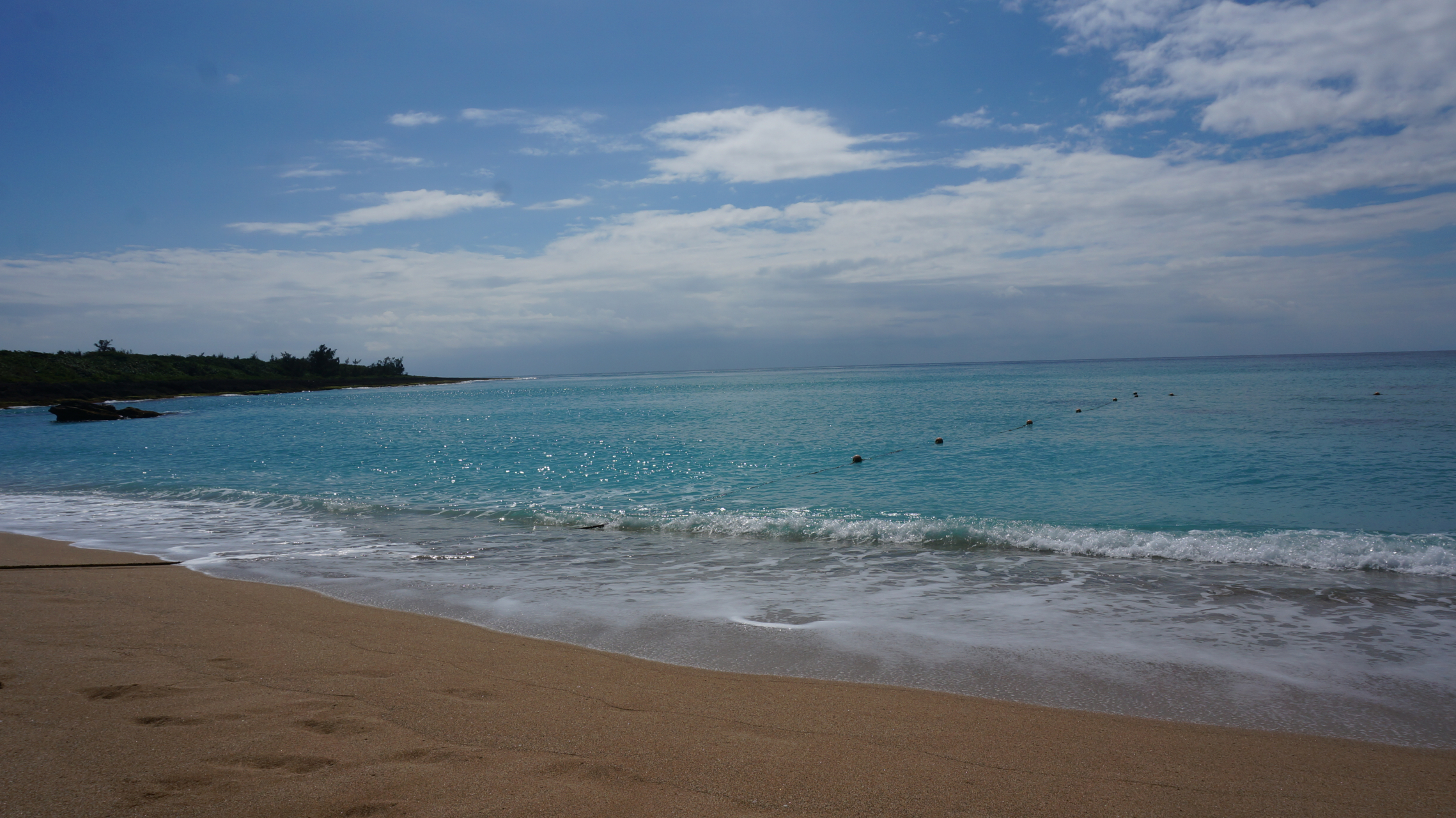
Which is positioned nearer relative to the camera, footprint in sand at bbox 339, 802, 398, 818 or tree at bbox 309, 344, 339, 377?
footprint in sand at bbox 339, 802, 398, 818

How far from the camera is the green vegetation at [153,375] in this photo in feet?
234

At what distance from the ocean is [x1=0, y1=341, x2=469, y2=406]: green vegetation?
5514 cm

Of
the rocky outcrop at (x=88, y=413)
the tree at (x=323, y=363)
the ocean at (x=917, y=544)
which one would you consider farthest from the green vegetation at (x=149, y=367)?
the ocean at (x=917, y=544)

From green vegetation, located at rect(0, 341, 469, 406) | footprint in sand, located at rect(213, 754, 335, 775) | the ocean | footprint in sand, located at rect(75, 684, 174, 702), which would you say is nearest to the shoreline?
green vegetation, located at rect(0, 341, 469, 406)

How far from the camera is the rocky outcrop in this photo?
46.4m

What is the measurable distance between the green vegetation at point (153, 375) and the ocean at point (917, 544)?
2171 inches

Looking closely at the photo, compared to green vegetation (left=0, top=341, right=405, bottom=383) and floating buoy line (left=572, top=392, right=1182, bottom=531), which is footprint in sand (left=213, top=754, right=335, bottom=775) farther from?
green vegetation (left=0, top=341, right=405, bottom=383)

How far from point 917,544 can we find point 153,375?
109 m

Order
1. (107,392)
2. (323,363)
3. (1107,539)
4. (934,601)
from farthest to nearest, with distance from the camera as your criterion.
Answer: (323,363) < (107,392) < (1107,539) < (934,601)

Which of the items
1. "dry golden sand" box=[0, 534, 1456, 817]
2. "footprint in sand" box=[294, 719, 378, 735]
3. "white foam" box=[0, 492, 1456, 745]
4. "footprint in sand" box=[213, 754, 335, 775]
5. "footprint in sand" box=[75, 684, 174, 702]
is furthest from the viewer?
"white foam" box=[0, 492, 1456, 745]

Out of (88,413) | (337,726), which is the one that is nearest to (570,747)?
(337,726)

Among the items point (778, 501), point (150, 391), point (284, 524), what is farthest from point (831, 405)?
point (150, 391)

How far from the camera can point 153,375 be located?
295 ft

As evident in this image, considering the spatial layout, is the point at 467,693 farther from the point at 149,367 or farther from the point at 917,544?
the point at 149,367
